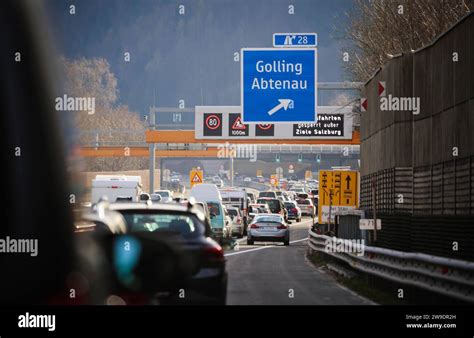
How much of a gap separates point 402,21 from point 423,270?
24.2m

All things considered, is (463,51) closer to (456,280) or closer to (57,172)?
(456,280)

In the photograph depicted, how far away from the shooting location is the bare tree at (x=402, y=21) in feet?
107

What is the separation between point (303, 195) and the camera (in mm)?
93625

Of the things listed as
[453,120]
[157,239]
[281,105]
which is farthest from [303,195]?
[157,239]

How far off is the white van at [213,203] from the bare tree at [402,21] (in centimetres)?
844

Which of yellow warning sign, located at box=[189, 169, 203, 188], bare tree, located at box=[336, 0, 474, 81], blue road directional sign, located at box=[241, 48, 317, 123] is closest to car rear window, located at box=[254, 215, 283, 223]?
yellow warning sign, located at box=[189, 169, 203, 188]

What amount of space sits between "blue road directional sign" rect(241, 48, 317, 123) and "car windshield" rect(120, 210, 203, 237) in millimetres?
15414

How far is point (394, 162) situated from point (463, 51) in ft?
→ 29.9

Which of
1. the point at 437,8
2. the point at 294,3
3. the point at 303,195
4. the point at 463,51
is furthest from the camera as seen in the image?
the point at 303,195

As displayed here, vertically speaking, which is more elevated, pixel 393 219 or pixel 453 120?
pixel 453 120

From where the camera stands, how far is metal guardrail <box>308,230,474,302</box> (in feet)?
36.6

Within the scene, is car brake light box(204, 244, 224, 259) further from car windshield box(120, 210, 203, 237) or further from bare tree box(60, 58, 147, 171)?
bare tree box(60, 58, 147, 171)

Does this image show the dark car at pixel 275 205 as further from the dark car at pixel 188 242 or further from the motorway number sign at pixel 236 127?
the dark car at pixel 188 242

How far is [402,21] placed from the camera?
36625 mm
